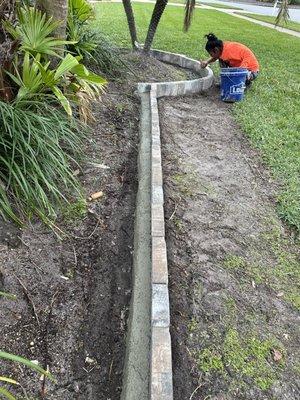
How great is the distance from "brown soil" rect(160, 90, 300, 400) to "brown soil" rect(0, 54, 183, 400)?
370 mm

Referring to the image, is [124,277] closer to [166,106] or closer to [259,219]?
[259,219]

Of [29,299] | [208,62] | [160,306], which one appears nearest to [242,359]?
[160,306]

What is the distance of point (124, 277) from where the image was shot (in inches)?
112

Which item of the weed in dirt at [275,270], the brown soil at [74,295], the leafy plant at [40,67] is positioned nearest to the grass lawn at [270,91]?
the weed in dirt at [275,270]

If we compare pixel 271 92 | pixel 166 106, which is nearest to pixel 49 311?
pixel 166 106

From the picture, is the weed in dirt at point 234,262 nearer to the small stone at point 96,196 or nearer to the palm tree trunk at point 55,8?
the small stone at point 96,196

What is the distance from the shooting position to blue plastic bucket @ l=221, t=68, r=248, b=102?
241 inches

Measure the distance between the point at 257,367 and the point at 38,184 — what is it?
1.86 m

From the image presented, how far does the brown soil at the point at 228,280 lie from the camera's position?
2.18 metres

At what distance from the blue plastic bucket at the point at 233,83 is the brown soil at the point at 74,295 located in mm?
3237

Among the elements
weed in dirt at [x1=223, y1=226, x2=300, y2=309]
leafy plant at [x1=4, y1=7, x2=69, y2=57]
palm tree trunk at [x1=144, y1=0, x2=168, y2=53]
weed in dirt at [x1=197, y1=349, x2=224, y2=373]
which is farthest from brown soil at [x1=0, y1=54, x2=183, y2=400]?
palm tree trunk at [x1=144, y1=0, x2=168, y2=53]

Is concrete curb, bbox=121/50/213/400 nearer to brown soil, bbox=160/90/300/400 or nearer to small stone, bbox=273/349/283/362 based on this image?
brown soil, bbox=160/90/300/400

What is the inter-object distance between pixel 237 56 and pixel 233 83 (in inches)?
29.2

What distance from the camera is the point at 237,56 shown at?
263 inches
